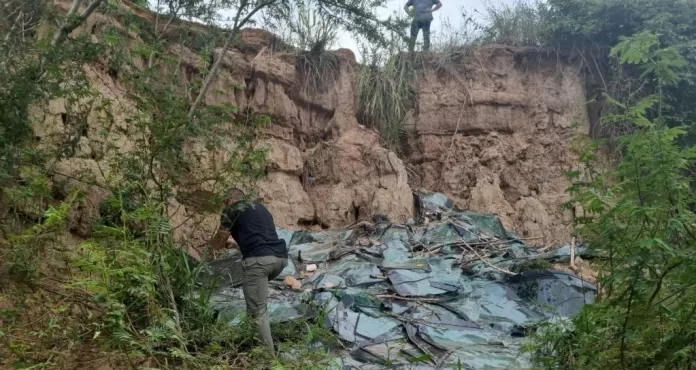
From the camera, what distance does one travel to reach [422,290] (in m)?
6.82

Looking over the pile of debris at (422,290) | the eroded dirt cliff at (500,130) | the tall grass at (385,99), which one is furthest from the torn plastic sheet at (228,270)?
the eroded dirt cliff at (500,130)

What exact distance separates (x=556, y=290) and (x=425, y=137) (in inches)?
208

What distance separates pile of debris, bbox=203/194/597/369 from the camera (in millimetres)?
5375

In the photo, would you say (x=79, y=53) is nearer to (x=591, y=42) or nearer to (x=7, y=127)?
(x=7, y=127)

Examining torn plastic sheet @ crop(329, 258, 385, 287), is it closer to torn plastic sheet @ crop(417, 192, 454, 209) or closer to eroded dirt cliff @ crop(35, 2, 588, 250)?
eroded dirt cliff @ crop(35, 2, 588, 250)

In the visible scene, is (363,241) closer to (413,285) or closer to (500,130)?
(413,285)

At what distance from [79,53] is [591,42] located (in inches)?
407

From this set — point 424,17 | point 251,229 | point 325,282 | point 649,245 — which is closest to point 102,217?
point 251,229

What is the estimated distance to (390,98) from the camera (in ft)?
36.9

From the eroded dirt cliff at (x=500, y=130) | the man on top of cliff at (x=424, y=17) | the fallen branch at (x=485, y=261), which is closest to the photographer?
the fallen branch at (x=485, y=261)

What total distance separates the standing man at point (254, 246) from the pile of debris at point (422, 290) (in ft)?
1.72

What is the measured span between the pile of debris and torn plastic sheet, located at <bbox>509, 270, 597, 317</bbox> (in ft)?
0.04

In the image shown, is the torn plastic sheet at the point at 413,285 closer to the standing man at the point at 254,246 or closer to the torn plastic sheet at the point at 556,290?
the torn plastic sheet at the point at 556,290

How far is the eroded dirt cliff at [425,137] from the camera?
32.6 feet
